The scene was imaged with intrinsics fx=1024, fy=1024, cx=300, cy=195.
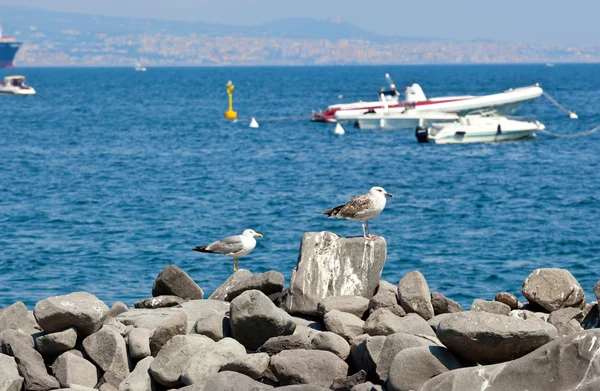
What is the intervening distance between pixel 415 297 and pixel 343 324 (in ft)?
3.42

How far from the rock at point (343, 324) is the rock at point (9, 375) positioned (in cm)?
325

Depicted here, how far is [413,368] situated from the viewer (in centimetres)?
958

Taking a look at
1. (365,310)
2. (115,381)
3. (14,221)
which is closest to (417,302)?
(365,310)

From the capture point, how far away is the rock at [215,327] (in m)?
11.2

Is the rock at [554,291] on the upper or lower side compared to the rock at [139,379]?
upper

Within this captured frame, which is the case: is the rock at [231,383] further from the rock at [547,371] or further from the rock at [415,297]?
the rock at [415,297]

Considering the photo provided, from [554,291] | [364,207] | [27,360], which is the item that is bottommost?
[27,360]

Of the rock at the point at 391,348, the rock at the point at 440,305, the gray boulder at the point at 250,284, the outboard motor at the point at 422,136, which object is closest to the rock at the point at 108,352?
the gray boulder at the point at 250,284

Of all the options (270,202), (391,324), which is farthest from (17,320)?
(270,202)

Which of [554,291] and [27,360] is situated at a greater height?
[554,291]

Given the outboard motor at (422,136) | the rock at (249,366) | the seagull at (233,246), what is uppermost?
the seagull at (233,246)

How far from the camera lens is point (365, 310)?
1162 cm

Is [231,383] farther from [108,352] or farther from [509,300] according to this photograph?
[509,300]

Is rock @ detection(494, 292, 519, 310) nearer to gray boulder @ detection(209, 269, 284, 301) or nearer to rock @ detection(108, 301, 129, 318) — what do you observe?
gray boulder @ detection(209, 269, 284, 301)
